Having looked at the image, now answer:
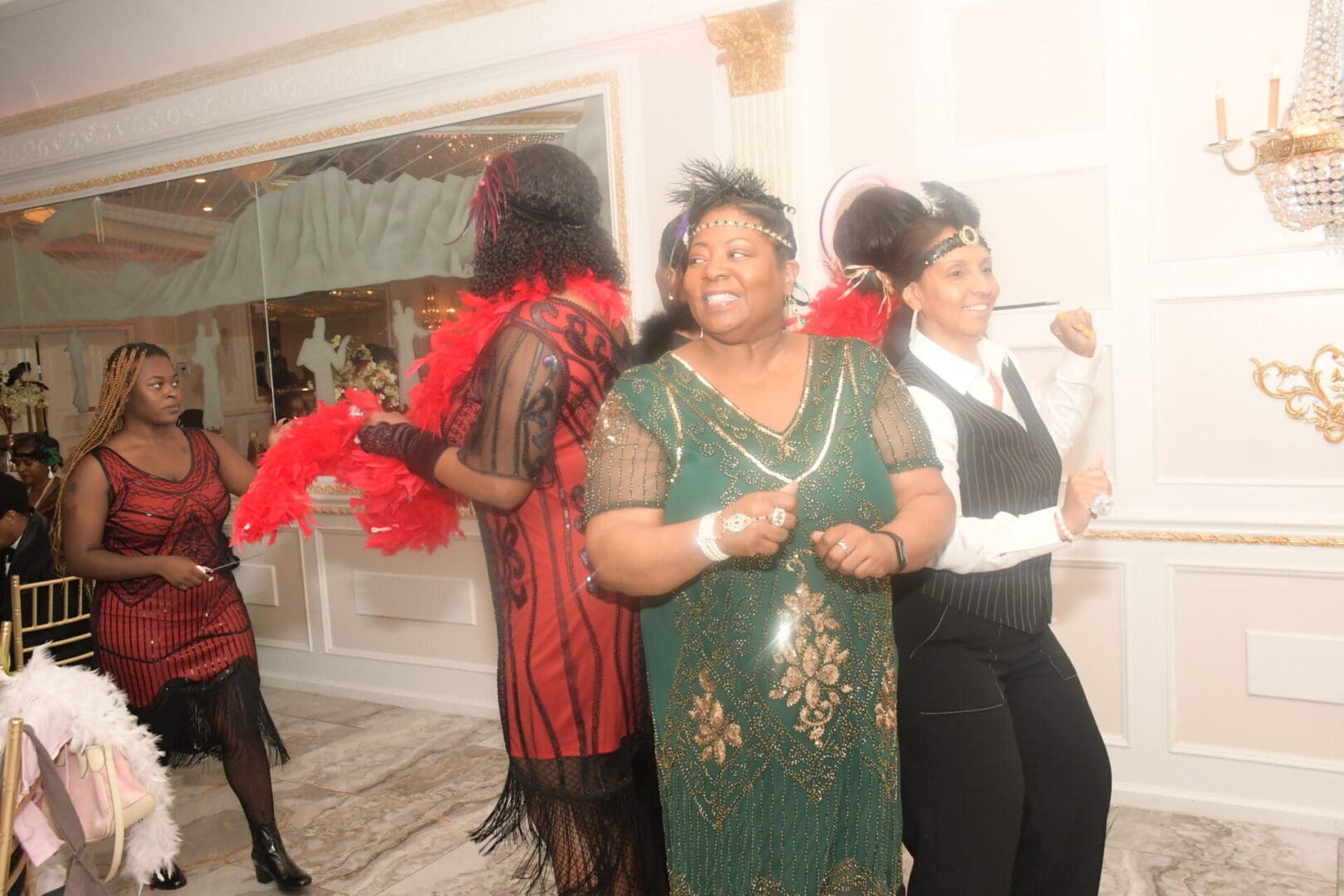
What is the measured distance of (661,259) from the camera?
79.5 inches

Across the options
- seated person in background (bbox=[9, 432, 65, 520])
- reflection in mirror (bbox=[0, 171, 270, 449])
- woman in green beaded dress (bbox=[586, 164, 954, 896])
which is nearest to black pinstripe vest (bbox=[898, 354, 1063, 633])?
woman in green beaded dress (bbox=[586, 164, 954, 896])

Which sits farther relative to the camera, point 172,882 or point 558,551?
point 172,882

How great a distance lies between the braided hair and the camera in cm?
313

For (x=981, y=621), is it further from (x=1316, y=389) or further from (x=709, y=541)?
(x=1316, y=389)

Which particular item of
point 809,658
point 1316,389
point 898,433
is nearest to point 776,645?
point 809,658

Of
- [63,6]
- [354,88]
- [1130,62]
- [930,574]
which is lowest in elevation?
[930,574]

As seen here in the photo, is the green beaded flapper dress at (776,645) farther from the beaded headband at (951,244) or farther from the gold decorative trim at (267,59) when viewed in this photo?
the gold decorative trim at (267,59)

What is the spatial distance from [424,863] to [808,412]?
246 centimetres

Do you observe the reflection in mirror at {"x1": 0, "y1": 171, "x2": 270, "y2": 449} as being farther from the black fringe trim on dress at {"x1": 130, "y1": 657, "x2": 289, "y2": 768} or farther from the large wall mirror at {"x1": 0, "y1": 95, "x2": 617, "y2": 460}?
the black fringe trim on dress at {"x1": 130, "y1": 657, "x2": 289, "y2": 768}

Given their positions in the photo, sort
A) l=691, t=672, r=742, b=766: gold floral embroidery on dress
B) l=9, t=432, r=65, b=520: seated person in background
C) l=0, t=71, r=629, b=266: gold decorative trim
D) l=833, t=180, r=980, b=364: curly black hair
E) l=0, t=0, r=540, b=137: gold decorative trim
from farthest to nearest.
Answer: l=9, t=432, r=65, b=520: seated person in background, l=0, t=0, r=540, b=137: gold decorative trim, l=0, t=71, r=629, b=266: gold decorative trim, l=833, t=180, r=980, b=364: curly black hair, l=691, t=672, r=742, b=766: gold floral embroidery on dress

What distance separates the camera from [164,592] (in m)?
3.06

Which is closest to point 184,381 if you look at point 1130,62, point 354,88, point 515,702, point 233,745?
point 354,88

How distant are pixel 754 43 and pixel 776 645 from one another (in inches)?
110

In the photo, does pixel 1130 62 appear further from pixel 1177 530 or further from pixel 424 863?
pixel 424 863
